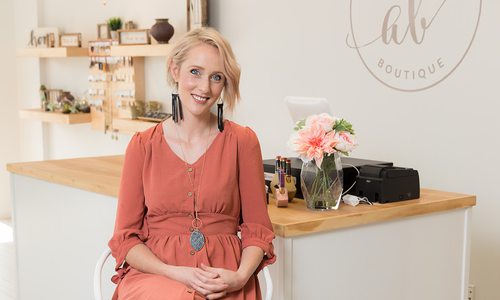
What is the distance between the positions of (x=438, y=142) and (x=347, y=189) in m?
1.11

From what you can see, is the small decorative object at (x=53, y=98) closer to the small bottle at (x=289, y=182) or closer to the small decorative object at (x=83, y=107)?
the small decorative object at (x=83, y=107)

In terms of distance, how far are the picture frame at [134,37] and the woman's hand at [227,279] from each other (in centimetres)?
361

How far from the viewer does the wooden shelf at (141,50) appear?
16.9ft

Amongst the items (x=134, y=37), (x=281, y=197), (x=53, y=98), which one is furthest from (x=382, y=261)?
(x=53, y=98)

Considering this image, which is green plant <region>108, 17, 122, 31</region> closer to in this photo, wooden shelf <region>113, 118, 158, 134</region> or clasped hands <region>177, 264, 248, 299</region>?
wooden shelf <region>113, 118, 158, 134</region>

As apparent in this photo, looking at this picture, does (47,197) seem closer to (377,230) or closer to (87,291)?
(87,291)

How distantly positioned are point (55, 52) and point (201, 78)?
15.0 ft

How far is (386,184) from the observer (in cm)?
263

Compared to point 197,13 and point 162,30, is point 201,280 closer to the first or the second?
point 197,13

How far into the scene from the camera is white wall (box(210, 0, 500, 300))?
3.45 metres

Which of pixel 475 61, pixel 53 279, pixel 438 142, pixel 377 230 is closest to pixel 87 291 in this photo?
pixel 53 279

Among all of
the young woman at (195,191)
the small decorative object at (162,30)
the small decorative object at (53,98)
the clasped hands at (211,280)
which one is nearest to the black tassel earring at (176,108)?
the young woman at (195,191)

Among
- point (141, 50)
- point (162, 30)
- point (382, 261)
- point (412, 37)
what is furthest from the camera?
point (141, 50)

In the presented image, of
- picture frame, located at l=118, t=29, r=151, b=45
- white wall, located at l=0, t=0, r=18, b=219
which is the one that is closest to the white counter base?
picture frame, located at l=118, t=29, r=151, b=45
